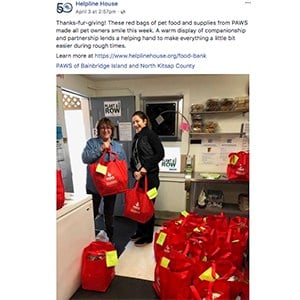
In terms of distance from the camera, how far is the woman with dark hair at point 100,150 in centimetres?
113

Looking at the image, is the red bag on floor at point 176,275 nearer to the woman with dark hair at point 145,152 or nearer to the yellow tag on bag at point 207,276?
the yellow tag on bag at point 207,276

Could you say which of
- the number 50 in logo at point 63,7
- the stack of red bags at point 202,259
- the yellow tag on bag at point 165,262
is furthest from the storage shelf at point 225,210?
the number 50 in logo at point 63,7

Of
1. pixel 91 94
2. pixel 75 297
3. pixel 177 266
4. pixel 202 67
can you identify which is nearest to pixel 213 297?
pixel 177 266

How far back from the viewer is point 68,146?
3.31 feet

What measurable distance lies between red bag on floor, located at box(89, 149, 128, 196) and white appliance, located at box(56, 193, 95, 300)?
0.33ft

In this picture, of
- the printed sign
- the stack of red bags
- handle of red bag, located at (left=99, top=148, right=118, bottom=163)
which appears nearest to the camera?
the stack of red bags

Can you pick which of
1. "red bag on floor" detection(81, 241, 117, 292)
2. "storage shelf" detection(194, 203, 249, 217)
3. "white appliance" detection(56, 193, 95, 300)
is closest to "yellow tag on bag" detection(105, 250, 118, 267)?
"red bag on floor" detection(81, 241, 117, 292)

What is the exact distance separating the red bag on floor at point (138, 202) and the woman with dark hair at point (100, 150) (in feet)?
0.38

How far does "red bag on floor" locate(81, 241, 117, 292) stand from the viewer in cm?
113

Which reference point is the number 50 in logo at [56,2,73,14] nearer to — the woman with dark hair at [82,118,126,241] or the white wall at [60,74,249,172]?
the white wall at [60,74,249,172]

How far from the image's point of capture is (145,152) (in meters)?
1.31

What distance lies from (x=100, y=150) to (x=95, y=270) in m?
0.63
